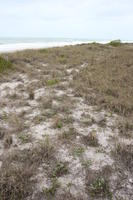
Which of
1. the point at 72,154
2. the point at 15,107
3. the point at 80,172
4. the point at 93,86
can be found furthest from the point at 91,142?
the point at 93,86

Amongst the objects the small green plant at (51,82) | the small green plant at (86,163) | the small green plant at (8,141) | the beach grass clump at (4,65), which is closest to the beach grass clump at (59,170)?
the small green plant at (86,163)

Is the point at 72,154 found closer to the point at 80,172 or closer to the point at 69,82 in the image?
the point at 80,172

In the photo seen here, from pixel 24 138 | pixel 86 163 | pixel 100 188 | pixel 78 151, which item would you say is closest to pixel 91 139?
pixel 78 151

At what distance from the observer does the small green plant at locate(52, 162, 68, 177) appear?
2984mm

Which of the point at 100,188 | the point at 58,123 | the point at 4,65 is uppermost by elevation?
the point at 4,65

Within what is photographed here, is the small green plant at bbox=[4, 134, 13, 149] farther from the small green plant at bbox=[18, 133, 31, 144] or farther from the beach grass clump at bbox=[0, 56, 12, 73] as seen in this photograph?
the beach grass clump at bbox=[0, 56, 12, 73]

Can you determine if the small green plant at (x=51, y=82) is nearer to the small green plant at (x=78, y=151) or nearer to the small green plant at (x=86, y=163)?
the small green plant at (x=78, y=151)

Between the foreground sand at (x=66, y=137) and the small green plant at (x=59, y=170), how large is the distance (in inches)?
0.6

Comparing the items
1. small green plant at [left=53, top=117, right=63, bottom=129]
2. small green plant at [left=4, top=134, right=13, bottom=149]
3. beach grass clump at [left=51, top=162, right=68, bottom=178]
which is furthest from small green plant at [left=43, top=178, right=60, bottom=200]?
small green plant at [left=53, top=117, right=63, bottom=129]

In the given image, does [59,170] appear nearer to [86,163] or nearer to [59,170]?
[59,170]

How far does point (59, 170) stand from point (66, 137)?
98 centimetres

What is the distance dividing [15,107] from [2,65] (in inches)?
164

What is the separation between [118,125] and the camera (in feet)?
14.5

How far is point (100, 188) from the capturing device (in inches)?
108
